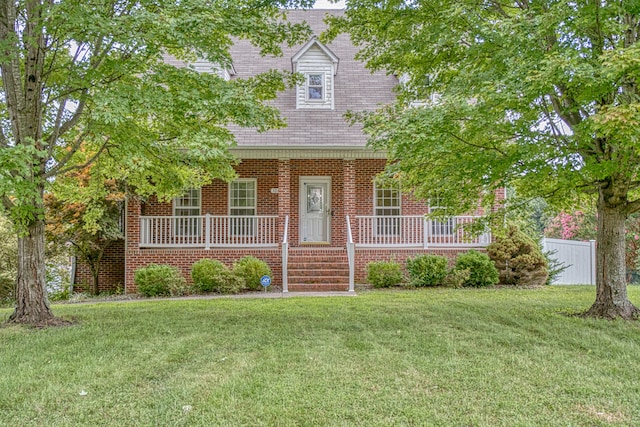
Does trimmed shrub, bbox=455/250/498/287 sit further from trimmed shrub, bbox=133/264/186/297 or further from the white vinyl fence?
trimmed shrub, bbox=133/264/186/297

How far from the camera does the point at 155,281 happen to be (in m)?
11.2

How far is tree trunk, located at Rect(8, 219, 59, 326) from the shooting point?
695cm

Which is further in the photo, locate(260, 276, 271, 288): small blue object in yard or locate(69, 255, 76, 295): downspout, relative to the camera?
locate(69, 255, 76, 295): downspout

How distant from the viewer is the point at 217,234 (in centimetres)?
1273

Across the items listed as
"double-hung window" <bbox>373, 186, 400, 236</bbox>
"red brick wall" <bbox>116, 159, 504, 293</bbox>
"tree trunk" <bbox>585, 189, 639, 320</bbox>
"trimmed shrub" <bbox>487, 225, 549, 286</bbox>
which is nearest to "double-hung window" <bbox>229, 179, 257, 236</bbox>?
"red brick wall" <bbox>116, 159, 504, 293</bbox>

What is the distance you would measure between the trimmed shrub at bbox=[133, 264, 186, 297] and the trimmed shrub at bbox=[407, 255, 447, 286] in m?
6.33

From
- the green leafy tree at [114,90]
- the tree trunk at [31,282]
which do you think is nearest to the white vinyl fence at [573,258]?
the green leafy tree at [114,90]

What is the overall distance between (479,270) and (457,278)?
2.33 ft

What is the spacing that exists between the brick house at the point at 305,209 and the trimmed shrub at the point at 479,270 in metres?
0.56

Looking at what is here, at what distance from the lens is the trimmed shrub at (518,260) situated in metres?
11.9

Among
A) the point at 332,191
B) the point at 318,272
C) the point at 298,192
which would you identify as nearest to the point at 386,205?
the point at 332,191

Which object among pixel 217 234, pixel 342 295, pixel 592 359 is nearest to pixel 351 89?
pixel 217 234

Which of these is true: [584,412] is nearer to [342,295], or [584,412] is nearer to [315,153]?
[342,295]

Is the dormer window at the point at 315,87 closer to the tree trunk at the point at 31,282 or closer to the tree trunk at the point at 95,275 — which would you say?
the tree trunk at the point at 95,275
